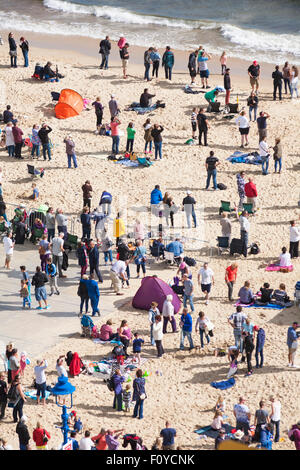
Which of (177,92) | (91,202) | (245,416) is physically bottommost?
(245,416)

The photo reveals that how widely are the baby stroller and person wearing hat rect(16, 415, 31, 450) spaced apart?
490 centimetres

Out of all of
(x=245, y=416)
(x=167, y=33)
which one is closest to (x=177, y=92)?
(x=167, y=33)

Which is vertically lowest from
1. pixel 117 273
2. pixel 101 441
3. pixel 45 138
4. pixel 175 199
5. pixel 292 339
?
pixel 101 441

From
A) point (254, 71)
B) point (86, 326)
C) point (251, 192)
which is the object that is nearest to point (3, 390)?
point (86, 326)

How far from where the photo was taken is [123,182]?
35.1 metres

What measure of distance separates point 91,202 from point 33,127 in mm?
4307

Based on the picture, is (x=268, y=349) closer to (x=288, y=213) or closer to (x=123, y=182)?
(x=288, y=213)

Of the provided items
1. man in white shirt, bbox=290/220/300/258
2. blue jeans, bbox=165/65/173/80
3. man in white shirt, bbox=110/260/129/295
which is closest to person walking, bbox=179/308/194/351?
man in white shirt, bbox=110/260/129/295

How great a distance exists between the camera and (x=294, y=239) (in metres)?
30.6

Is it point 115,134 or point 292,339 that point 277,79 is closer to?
point 115,134

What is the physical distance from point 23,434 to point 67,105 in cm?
1959

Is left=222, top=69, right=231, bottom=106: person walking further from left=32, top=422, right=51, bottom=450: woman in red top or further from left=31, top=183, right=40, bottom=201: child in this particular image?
left=32, top=422, right=51, bottom=450: woman in red top

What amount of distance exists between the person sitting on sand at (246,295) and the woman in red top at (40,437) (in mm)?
7948

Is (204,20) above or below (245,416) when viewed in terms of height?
above
